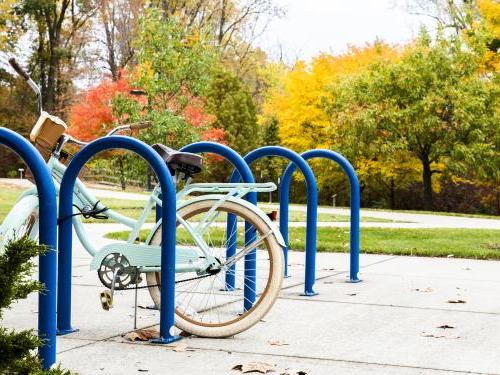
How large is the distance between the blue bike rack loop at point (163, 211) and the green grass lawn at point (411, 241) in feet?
18.6

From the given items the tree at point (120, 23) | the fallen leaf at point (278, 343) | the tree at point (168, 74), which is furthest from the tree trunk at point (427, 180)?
the fallen leaf at point (278, 343)

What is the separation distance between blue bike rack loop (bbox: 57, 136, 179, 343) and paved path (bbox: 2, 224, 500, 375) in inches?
9.3

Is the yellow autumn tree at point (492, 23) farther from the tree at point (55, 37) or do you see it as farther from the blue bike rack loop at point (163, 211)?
the blue bike rack loop at point (163, 211)

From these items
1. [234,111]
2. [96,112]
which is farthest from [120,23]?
[96,112]

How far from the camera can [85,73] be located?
45.3 metres

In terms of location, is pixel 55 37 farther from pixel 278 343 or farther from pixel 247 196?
pixel 278 343

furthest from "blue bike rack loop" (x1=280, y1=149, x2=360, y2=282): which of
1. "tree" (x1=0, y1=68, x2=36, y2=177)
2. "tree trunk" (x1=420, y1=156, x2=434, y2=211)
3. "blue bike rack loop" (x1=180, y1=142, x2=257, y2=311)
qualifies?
"tree" (x1=0, y1=68, x2=36, y2=177)

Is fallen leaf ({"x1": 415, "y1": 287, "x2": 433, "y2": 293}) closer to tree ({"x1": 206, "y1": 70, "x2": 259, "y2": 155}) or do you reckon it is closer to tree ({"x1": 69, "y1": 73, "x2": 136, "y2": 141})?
tree ({"x1": 69, "y1": 73, "x2": 136, "y2": 141})

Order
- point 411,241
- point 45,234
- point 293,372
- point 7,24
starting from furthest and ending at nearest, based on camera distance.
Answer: point 7,24, point 411,241, point 293,372, point 45,234

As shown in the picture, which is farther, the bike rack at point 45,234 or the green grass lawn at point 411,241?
the green grass lawn at point 411,241

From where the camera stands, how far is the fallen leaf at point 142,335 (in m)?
4.81

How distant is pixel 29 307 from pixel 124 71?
2638 centimetres

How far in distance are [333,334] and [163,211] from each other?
134cm

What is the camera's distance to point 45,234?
12.3 feet
